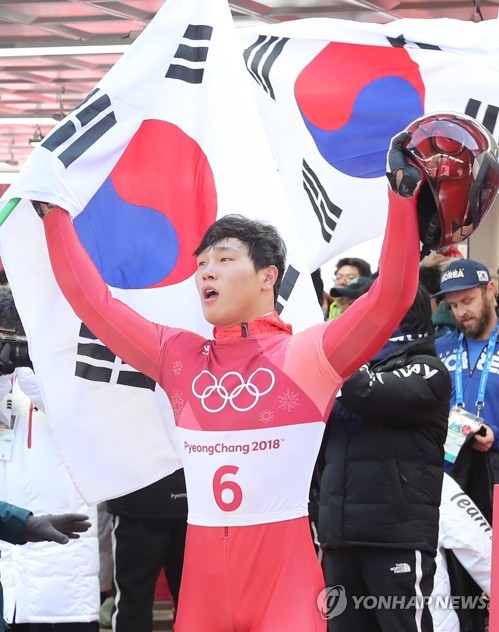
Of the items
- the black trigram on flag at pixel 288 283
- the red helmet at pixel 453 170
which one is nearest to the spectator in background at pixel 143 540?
the black trigram on flag at pixel 288 283

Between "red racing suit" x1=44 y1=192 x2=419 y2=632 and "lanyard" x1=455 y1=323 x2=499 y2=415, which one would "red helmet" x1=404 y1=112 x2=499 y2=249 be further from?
"lanyard" x1=455 y1=323 x2=499 y2=415

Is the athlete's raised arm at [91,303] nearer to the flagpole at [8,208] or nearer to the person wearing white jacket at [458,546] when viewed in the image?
the flagpole at [8,208]

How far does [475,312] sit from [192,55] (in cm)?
218

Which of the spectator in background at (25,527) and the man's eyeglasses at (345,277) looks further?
the man's eyeglasses at (345,277)

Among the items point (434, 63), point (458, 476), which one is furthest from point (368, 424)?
point (434, 63)

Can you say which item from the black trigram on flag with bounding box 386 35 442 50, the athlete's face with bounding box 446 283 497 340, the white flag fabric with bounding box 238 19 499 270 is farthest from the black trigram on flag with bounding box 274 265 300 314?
the athlete's face with bounding box 446 283 497 340

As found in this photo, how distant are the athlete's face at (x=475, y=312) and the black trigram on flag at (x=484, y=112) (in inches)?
47.6

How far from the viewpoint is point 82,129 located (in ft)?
10.8

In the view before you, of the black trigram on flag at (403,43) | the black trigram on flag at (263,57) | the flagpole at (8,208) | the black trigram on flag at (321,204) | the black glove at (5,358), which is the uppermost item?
the black trigram on flag at (403,43)

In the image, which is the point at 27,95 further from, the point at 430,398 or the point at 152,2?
the point at 430,398

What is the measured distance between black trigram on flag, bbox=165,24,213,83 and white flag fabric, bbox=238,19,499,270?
49 cm

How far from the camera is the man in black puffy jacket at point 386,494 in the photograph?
3980mm

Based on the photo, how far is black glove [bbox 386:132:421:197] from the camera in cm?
254

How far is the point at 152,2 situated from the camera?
27.4 feet
